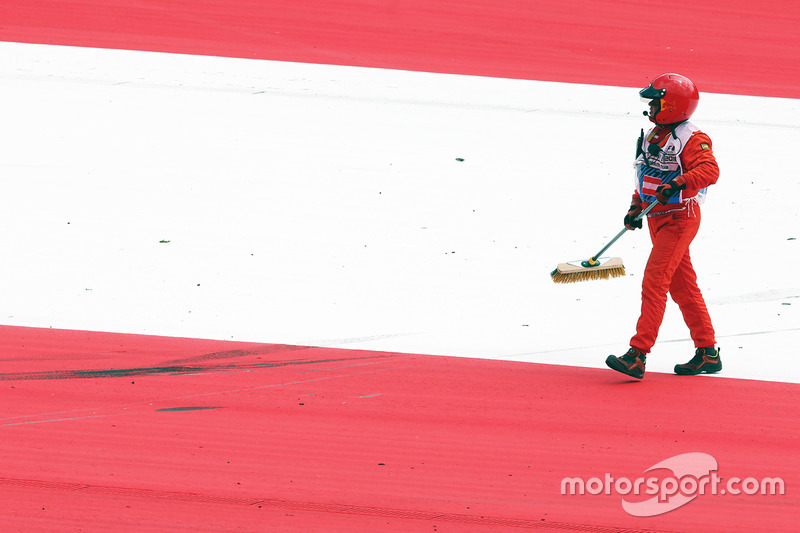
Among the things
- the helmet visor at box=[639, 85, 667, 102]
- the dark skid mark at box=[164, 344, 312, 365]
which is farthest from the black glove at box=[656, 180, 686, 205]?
the dark skid mark at box=[164, 344, 312, 365]

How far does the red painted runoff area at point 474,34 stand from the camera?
43.1 feet

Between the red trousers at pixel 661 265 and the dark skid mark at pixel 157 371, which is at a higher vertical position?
the red trousers at pixel 661 265

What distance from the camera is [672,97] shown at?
20.4ft

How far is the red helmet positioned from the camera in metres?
6.21

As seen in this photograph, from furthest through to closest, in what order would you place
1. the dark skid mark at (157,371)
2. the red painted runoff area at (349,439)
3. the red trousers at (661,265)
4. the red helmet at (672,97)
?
the dark skid mark at (157,371) < the red trousers at (661,265) < the red helmet at (672,97) < the red painted runoff area at (349,439)

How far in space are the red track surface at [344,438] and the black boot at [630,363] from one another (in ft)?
0.54

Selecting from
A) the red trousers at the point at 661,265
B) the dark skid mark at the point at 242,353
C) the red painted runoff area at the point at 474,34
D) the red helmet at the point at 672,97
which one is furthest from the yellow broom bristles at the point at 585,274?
the red painted runoff area at the point at 474,34

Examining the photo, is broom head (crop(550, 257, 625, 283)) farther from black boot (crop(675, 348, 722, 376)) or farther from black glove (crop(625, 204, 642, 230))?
black boot (crop(675, 348, 722, 376))

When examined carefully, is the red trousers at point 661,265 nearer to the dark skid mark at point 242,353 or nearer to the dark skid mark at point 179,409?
the dark skid mark at point 242,353

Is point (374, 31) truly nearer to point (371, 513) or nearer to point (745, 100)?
point (745, 100)

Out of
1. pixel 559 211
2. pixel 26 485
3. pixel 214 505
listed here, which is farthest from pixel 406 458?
pixel 559 211

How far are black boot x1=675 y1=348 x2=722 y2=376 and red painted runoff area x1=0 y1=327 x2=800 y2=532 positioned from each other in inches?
4.2

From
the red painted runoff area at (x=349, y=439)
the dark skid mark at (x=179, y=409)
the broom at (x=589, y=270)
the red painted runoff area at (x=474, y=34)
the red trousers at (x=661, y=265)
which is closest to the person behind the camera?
the red painted runoff area at (x=349, y=439)

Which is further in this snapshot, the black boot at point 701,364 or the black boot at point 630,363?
the black boot at point 701,364
